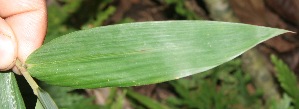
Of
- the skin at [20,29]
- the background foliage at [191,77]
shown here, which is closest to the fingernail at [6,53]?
the skin at [20,29]

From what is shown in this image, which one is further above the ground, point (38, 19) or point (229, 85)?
point (38, 19)

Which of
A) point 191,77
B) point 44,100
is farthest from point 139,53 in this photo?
point 191,77

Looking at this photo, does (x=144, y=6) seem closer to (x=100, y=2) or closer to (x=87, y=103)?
(x=100, y=2)

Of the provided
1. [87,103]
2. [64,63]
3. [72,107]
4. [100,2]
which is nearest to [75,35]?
[64,63]

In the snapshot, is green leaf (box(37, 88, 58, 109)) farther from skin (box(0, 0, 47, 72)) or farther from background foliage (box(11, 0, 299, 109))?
background foliage (box(11, 0, 299, 109))

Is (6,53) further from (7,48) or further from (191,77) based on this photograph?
(191,77)
